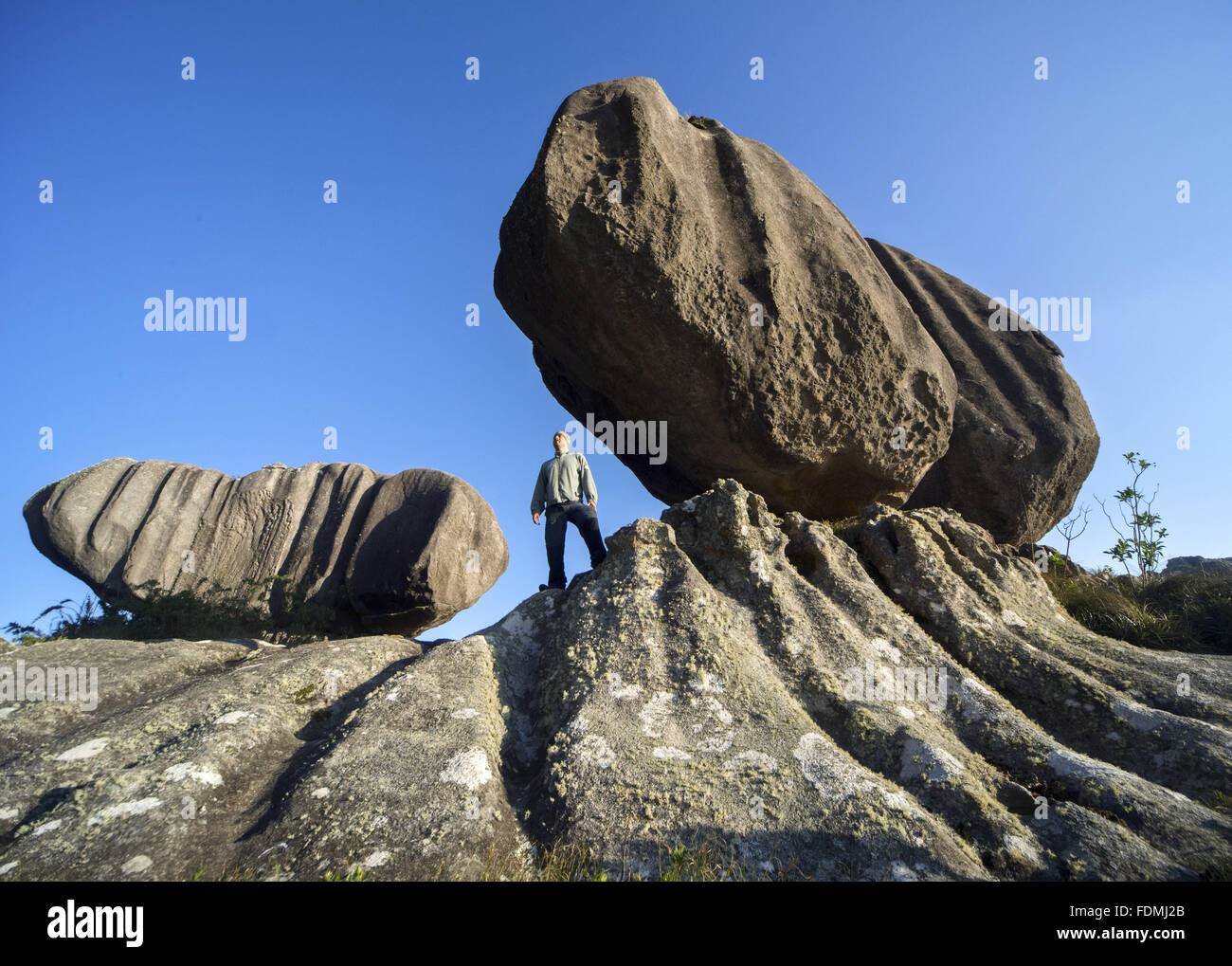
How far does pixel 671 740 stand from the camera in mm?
4090

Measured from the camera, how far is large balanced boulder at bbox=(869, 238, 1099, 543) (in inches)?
332

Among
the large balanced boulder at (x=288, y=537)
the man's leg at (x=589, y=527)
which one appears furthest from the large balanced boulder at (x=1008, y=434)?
the large balanced boulder at (x=288, y=537)

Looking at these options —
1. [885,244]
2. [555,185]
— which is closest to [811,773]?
[555,185]

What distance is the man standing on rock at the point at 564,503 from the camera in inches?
275

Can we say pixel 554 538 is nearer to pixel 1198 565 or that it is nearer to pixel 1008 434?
pixel 1008 434

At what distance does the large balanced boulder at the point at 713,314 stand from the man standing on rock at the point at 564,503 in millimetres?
895

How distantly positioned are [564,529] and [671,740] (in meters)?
3.34

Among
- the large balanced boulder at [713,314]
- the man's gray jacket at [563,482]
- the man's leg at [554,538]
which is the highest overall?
the large balanced boulder at [713,314]

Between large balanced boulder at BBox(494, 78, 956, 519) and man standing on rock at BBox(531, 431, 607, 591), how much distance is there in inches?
35.2

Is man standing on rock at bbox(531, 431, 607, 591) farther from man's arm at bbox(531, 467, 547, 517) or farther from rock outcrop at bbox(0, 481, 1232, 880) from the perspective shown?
rock outcrop at bbox(0, 481, 1232, 880)

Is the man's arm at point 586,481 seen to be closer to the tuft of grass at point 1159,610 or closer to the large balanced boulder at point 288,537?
the large balanced boulder at point 288,537

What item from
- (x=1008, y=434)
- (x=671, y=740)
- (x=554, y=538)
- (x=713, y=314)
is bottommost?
(x=671, y=740)

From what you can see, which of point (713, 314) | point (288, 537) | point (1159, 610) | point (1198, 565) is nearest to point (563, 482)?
point (713, 314)
